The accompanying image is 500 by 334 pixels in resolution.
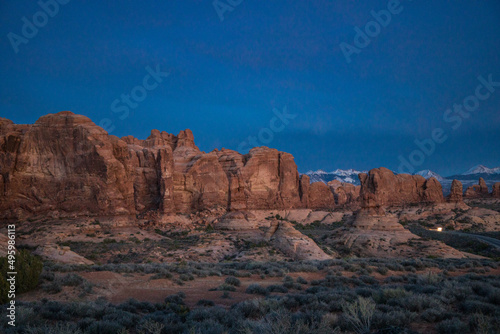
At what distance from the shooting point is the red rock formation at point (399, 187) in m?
75.9

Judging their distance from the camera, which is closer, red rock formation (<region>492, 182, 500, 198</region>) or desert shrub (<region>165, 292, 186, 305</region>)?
desert shrub (<region>165, 292, 186, 305</region>)

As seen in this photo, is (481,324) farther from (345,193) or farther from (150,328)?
(345,193)

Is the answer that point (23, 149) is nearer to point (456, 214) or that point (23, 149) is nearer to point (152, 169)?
point (152, 169)

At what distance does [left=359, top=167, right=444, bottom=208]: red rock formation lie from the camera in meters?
75.9

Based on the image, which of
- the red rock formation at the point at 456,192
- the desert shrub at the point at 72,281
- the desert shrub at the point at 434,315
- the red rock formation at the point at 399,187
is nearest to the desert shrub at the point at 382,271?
the desert shrub at the point at 434,315

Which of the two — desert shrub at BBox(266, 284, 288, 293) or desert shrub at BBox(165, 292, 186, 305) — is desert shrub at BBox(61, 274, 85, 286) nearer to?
desert shrub at BBox(165, 292, 186, 305)

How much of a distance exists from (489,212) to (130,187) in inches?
2498

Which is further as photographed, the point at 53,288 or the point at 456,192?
the point at 456,192

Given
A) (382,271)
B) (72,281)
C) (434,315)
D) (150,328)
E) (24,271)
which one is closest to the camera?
(150,328)

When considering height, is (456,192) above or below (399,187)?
below

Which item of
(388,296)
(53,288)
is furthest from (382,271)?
(53,288)

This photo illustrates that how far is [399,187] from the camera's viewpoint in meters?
79.3

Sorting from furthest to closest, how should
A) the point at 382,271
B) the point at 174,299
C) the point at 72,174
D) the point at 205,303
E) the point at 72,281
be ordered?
the point at 72,174, the point at 382,271, the point at 72,281, the point at 174,299, the point at 205,303

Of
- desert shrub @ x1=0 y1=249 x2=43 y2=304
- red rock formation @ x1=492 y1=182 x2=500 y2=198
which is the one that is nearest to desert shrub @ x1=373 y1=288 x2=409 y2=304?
desert shrub @ x1=0 y1=249 x2=43 y2=304
